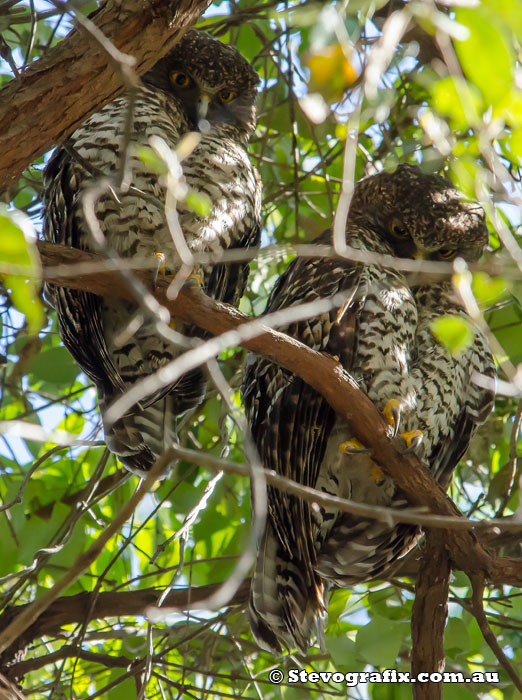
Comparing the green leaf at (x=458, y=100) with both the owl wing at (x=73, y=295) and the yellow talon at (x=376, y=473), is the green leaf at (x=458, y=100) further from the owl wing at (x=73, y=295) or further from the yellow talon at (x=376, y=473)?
the owl wing at (x=73, y=295)

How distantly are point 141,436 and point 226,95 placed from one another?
1.43m

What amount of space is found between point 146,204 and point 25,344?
3.93 feet

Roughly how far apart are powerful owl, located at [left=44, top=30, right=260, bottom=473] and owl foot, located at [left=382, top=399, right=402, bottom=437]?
0.70m

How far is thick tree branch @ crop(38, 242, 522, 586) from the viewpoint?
216 centimetres

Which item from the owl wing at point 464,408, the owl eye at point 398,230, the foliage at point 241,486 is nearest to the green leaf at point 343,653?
the foliage at point 241,486

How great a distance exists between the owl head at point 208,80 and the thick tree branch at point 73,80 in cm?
123

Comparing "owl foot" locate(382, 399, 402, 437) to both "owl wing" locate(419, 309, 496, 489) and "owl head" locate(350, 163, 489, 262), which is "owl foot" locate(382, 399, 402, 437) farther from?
"owl head" locate(350, 163, 489, 262)

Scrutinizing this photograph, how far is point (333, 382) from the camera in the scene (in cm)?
226

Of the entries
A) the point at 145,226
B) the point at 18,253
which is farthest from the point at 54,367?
the point at 18,253

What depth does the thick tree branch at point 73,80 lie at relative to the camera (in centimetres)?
192

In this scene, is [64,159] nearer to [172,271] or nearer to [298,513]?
[172,271]

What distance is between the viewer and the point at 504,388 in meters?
1.77

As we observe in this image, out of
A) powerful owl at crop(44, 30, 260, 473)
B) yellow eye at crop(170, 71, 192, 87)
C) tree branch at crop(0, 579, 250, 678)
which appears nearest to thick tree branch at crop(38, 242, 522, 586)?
A: powerful owl at crop(44, 30, 260, 473)

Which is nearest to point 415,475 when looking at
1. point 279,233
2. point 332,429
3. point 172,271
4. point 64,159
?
point 332,429
